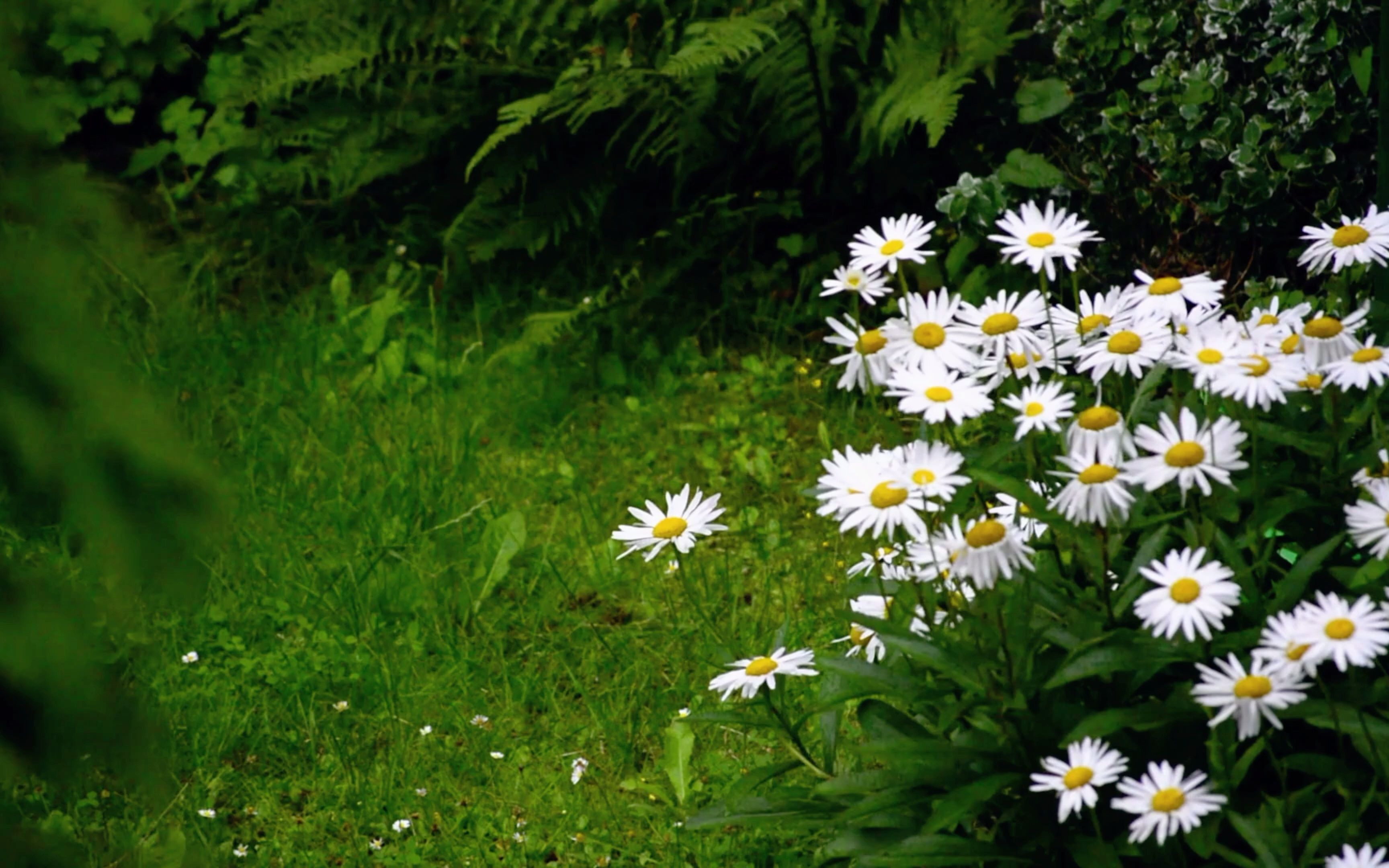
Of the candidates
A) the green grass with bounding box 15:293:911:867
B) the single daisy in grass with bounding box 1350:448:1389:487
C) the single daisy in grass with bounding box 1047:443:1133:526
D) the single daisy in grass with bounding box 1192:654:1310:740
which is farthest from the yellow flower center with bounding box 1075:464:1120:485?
the green grass with bounding box 15:293:911:867

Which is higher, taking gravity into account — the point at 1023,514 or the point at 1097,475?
the point at 1023,514

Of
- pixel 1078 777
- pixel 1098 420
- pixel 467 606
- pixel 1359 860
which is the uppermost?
pixel 467 606

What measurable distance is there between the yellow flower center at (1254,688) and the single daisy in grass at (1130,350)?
0.43 m

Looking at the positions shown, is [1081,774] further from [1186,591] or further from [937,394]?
[937,394]

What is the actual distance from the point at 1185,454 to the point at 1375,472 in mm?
343

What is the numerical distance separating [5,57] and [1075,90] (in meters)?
3.06

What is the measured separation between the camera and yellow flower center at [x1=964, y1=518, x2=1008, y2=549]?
5.29ft

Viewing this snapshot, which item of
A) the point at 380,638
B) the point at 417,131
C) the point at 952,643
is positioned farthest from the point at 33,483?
the point at 417,131

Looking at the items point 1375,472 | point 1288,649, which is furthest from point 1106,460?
point 1375,472

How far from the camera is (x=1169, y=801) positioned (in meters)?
1.54

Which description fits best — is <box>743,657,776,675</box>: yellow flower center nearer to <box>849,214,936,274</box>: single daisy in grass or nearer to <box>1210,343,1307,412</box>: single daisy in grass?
<box>849,214,936,274</box>: single daisy in grass

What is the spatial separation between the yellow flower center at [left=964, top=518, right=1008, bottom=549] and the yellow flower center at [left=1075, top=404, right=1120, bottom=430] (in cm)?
15

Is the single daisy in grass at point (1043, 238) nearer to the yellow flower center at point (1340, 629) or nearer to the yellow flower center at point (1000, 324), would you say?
the yellow flower center at point (1000, 324)

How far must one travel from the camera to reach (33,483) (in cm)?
106
